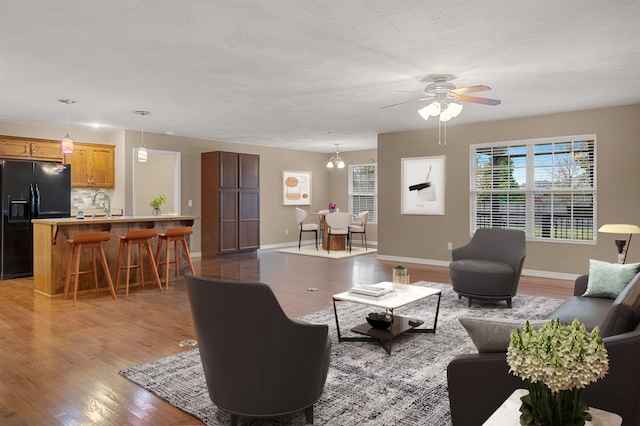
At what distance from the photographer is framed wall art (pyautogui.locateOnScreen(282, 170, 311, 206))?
1100cm

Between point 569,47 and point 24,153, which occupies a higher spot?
point 569,47

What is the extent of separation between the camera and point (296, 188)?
444 inches

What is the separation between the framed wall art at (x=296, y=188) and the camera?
1100cm

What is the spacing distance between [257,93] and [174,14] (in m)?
2.29

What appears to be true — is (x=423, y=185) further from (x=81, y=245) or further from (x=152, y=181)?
(x=152, y=181)

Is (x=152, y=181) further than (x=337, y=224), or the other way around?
(x=152, y=181)

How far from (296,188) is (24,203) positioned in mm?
6042

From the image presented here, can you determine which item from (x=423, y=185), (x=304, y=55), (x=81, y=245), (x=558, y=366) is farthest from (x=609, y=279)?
(x=81, y=245)

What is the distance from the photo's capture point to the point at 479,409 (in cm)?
190

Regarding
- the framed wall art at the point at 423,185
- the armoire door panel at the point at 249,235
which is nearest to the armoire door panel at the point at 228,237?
the armoire door panel at the point at 249,235

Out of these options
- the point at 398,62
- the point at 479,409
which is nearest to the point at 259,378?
the point at 479,409

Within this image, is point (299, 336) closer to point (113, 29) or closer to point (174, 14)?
point (174, 14)

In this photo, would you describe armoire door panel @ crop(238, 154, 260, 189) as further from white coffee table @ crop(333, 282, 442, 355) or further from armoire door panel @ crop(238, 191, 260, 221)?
white coffee table @ crop(333, 282, 442, 355)

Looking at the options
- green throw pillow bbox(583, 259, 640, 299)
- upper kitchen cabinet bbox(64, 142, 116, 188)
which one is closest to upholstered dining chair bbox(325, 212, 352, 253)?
upper kitchen cabinet bbox(64, 142, 116, 188)
